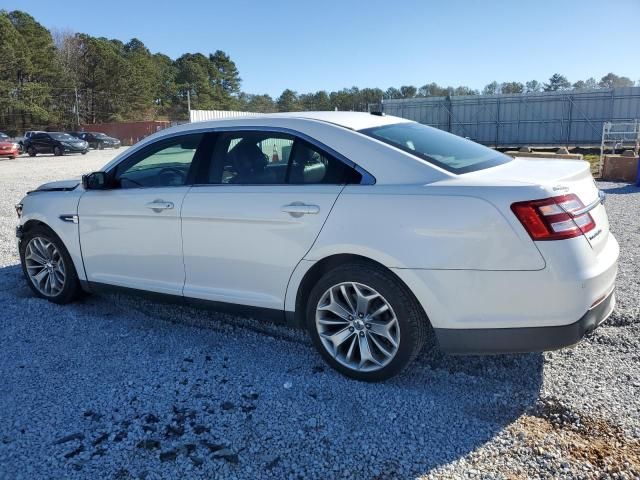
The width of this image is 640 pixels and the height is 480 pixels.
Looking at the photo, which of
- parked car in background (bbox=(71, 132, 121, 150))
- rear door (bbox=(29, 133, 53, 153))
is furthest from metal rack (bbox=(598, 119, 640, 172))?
parked car in background (bbox=(71, 132, 121, 150))

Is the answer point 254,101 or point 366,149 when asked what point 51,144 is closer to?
point 366,149

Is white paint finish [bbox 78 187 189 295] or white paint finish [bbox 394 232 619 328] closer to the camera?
white paint finish [bbox 394 232 619 328]

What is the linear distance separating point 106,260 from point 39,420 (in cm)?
162

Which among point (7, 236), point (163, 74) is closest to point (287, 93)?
point (163, 74)

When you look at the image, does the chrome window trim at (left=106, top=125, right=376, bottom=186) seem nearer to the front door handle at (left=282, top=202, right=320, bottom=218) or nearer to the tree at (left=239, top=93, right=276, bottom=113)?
the front door handle at (left=282, top=202, right=320, bottom=218)

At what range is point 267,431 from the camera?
2.85 m

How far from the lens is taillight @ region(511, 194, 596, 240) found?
8.89 ft

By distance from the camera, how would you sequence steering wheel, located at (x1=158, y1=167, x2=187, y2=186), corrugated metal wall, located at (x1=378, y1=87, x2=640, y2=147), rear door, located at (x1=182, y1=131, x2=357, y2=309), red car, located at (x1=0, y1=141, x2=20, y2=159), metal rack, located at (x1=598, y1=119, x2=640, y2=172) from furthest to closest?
red car, located at (x1=0, y1=141, x2=20, y2=159) → corrugated metal wall, located at (x1=378, y1=87, x2=640, y2=147) → metal rack, located at (x1=598, y1=119, x2=640, y2=172) → steering wheel, located at (x1=158, y1=167, x2=187, y2=186) → rear door, located at (x1=182, y1=131, x2=357, y2=309)

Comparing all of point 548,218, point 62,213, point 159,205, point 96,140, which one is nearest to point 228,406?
point 159,205

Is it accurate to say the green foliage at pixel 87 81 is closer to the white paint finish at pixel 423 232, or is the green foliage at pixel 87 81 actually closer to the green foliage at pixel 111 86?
the green foliage at pixel 111 86

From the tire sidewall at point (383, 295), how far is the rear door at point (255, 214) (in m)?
0.23

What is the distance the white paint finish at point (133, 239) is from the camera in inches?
155

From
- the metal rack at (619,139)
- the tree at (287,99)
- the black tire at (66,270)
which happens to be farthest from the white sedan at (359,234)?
the tree at (287,99)

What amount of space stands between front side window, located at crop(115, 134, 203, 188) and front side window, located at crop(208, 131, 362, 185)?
27 cm
